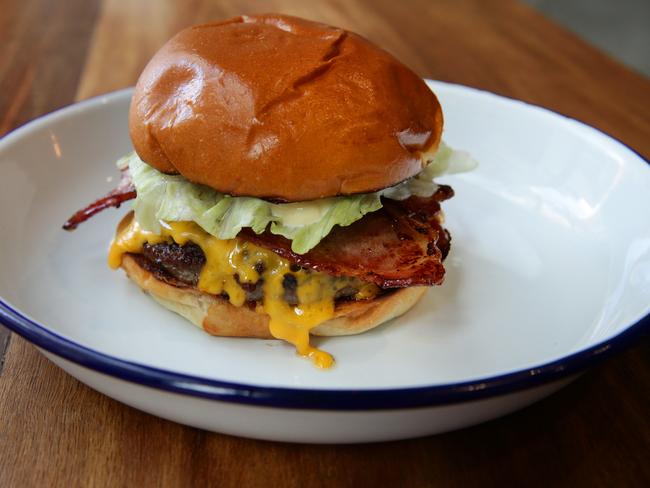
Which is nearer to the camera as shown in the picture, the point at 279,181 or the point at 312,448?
the point at 312,448

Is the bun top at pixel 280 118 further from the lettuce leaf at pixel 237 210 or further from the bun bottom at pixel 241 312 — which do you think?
the bun bottom at pixel 241 312

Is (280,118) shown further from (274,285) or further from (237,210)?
(274,285)

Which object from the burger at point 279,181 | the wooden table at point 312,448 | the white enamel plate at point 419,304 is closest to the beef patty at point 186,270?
the burger at point 279,181

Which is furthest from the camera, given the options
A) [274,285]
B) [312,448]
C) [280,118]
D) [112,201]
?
[112,201]

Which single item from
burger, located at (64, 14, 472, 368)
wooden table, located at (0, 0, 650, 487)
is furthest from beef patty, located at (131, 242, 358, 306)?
wooden table, located at (0, 0, 650, 487)

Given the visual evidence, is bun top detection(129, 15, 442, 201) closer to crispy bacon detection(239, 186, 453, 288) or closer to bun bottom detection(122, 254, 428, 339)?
crispy bacon detection(239, 186, 453, 288)

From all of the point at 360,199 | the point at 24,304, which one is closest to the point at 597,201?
the point at 360,199

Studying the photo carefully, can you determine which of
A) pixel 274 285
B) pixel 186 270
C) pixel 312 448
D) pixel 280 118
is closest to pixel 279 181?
pixel 280 118
